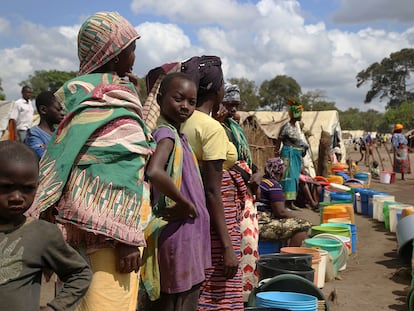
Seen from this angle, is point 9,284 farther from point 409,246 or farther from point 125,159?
point 409,246

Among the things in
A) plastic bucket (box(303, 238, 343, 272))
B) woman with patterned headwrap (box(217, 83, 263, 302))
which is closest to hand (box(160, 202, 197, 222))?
woman with patterned headwrap (box(217, 83, 263, 302))

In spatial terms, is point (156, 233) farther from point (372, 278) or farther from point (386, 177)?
point (386, 177)

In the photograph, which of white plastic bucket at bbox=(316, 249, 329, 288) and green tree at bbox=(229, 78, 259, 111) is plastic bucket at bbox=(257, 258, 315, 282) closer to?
white plastic bucket at bbox=(316, 249, 329, 288)

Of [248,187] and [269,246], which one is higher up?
[248,187]

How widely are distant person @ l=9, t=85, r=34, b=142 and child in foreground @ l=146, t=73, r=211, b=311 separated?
7.02 meters

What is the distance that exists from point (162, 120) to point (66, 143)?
601mm

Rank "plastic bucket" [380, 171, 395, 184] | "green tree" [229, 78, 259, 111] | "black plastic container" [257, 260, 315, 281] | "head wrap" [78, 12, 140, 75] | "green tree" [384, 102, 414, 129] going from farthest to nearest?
"green tree" [384, 102, 414, 129] → "green tree" [229, 78, 259, 111] → "plastic bucket" [380, 171, 395, 184] → "black plastic container" [257, 260, 315, 281] → "head wrap" [78, 12, 140, 75]

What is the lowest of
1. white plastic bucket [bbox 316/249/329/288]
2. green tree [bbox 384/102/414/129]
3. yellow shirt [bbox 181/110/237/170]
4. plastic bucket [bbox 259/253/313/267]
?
white plastic bucket [bbox 316/249/329/288]

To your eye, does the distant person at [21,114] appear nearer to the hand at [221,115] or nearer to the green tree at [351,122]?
the hand at [221,115]

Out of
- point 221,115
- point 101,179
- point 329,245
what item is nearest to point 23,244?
point 101,179

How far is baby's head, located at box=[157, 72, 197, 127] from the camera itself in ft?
7.20

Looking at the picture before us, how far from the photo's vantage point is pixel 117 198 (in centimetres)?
176

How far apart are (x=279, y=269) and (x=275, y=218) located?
1.16 m

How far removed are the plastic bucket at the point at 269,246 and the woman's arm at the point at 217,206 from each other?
2.47 metres
